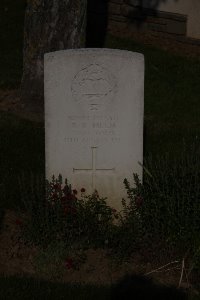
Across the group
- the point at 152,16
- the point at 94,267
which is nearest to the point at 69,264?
the point at 94,267

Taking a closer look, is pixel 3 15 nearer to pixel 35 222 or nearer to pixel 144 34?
pixel 144 34

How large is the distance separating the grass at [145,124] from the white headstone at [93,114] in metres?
0.92

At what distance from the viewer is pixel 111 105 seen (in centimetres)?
658

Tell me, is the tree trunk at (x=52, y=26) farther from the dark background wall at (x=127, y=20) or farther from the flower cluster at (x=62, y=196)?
the dark background wall at (x=127, y=20)

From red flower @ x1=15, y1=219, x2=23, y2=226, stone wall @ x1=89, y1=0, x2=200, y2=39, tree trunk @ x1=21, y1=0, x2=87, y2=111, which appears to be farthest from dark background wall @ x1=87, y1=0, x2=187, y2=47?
red flower @ x1=15, y1=219, x2=23, y2=226

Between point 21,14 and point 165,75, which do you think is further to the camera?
point 21,14

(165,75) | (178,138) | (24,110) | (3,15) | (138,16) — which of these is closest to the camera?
(178,138)

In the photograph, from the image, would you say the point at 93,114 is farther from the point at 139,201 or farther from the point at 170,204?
the point at 170,204

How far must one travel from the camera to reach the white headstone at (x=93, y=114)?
6.52 meters

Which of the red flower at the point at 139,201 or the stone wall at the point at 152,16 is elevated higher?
the stone wall at the point at 152,16

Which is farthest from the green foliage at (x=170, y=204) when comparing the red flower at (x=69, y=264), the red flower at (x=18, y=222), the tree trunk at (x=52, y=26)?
the tree trunk at (x=52, y=26)

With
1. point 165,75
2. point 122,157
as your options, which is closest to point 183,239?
point 122,157

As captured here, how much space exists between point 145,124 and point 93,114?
3615 mm

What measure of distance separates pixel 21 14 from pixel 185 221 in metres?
10.6
